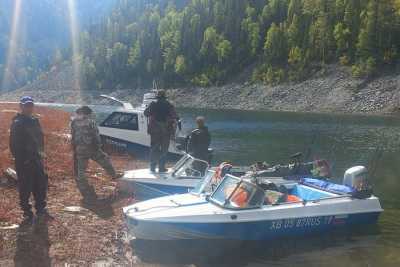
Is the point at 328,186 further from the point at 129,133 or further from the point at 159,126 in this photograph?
the point at 129,133

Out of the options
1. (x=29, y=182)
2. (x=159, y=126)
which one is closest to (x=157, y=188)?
(x=159, y=126)

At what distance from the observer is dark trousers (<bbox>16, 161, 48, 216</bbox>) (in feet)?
38.1

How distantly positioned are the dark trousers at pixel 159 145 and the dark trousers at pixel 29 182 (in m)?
5.95

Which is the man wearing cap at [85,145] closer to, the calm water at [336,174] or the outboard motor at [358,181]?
the calm water at [336,174]

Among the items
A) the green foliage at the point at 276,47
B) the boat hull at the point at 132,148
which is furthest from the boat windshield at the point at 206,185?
the green foliage at the point at 276,47

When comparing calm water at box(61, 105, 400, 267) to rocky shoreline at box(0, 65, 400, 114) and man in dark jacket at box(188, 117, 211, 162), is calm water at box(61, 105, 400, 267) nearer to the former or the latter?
man in dark jacket at box(188, 117, 211, 162)

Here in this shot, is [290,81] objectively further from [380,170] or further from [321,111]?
[380,170]

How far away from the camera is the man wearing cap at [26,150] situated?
1154 cm

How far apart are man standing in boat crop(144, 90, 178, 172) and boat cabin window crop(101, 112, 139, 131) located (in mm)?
8138

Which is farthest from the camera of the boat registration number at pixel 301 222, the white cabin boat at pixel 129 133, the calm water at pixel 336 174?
the white cabin boat at pixel 129 133

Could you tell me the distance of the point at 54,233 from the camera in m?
11.4

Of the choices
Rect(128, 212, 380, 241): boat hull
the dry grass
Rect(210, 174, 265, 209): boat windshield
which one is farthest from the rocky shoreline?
Rect(210, 174, 265, 209): boat windshield

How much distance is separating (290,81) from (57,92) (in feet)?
324

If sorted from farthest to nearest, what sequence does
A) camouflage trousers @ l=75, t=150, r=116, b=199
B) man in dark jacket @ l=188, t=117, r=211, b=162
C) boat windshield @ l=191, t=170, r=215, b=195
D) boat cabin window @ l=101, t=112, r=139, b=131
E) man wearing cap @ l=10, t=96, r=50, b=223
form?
1. boat cabin window @ l=101, t=112, r=139, b=131
2. man in dark jacket @ l=188, t=117, r=211, b=162
3. camouflage trousers @ l=75, t=150, r=116, b=199
4. boat windshield @ l=191, t=170, r=215, b=195
5. man wearing cap @ l=10, t=96, r=50, b=223
